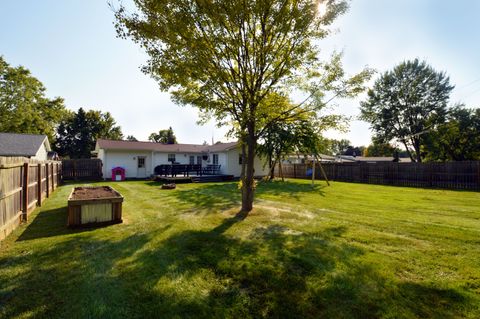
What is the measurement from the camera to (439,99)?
110 feet

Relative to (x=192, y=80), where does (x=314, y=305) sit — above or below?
below

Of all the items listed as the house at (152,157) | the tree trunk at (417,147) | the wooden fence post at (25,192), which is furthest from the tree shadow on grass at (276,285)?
the tree trunk at (417,147)

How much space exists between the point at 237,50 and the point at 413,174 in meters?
17.9

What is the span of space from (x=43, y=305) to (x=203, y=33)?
6.75m

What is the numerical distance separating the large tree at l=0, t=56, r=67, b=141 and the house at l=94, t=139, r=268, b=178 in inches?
497

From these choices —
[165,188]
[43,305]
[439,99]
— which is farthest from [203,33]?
[439,99]

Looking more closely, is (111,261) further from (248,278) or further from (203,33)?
(203,33)

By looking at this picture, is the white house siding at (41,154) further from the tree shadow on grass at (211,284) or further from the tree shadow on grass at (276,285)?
the tree shadow on grass at (276,285)

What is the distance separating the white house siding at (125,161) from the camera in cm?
2166

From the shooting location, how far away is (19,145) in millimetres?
17828

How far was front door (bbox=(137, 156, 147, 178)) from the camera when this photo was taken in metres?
23.3

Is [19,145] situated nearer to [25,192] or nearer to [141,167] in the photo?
[141,167]

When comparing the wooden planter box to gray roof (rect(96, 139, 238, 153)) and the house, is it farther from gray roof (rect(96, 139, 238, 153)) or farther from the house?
gray roof (rect(96, 139, 238, 153))

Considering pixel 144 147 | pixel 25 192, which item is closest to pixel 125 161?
pixel 144 147
